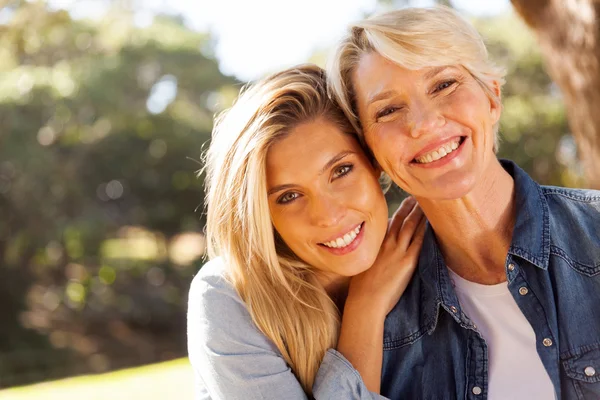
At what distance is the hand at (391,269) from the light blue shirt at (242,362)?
252mm

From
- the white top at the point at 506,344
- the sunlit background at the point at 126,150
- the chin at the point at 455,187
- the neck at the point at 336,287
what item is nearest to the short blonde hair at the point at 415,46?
the chin at the point at 455,187

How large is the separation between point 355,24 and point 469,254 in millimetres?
946

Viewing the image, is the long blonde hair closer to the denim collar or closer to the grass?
the denim collar

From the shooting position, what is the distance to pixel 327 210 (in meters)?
2.58

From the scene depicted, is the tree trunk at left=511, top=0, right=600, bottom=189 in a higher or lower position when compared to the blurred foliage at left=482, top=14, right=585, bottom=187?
higher

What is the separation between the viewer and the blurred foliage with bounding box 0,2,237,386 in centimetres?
1127

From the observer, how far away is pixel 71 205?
39.3ft

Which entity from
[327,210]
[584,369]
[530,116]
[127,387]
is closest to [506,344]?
[584,369]

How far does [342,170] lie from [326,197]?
0.45 ft

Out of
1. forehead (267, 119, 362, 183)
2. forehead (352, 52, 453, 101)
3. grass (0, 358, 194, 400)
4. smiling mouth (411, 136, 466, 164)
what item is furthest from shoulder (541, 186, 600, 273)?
grass (0, 358, 194, 400)

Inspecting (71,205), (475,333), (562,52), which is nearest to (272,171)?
(475,333)

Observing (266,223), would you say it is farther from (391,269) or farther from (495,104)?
(495,104)

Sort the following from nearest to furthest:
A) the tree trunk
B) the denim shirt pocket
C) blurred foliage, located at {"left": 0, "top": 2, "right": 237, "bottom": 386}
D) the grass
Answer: the denim shirt pocket, the tree trunk, the grass, blurred foliage, located at {"left": 0, "top": 2, "right": 237, "bottom": 386}

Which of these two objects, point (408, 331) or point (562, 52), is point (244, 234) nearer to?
point (408, 331)
